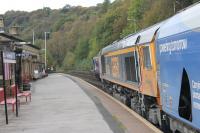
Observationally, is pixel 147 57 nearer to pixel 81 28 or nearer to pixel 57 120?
pixel 57 120

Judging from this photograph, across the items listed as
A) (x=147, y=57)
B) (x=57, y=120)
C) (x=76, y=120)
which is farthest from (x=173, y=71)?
(x=57, y=120)

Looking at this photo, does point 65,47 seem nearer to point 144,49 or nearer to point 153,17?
point 153,17

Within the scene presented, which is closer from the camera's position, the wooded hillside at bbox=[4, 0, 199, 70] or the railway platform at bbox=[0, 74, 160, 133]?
the railway platform at bbox=[0, 74, 160, 133]

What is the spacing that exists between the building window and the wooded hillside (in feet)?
198

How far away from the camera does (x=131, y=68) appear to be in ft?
64.8

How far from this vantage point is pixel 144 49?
49.9 feet

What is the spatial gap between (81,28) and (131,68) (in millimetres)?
146950

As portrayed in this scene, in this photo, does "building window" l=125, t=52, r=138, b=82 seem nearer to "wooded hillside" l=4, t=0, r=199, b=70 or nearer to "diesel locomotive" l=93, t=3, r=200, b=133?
"diesel locomotive" l=93, t=3, r=200, b=133

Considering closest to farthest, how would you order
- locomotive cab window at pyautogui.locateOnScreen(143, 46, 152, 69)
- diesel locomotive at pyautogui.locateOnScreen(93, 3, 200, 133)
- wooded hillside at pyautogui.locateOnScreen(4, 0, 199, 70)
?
diesel locomotive at pyautogui.locateOnScreen(93, 3, 200, 133) < locomotive cab window at pyautogui.locateOnScreen(143, 46, 152, 69) < wooded hillside at pyautogui.locateOnScreen(4, 0, 199, 70)

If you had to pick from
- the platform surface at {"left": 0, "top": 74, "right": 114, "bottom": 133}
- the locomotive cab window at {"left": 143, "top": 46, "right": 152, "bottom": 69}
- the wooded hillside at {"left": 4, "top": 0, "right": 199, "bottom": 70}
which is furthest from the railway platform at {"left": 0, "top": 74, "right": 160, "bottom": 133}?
the wooded hillside at {"left": 4, "top": 0, "right": 199, "bottom": 70}

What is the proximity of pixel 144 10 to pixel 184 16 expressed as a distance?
3405 inches

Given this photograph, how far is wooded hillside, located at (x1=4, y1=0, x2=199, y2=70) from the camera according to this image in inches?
4281

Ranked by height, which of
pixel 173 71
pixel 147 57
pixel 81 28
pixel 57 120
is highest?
pixel 81 28

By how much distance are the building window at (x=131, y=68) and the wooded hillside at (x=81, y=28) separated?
60.3 meters
